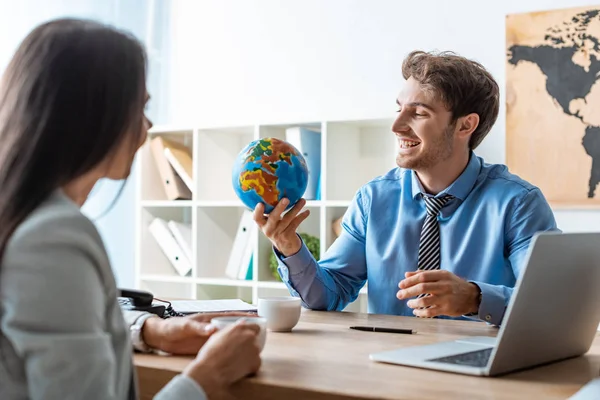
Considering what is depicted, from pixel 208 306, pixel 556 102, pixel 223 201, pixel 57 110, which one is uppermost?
pixel 556 102

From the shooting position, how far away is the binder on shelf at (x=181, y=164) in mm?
3830

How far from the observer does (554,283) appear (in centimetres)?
124

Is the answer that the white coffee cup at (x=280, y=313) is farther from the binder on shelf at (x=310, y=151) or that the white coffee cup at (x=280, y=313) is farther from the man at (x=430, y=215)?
the binder on shelf at (x=310, y=151)

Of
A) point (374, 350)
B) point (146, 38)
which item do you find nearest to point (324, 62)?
point (146, 38)

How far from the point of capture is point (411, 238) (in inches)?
89.2

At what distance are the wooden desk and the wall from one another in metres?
1.95

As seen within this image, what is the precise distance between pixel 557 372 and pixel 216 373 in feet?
1.85

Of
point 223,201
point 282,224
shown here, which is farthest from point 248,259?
point 282,224

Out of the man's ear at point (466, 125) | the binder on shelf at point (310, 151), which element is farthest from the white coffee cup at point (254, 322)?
the binder on shelf at point (310, 151)

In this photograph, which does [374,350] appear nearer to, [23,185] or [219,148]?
[23,185]

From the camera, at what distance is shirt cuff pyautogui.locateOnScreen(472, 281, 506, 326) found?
1.76m

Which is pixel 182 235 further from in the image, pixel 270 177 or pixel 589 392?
pixel 589 392

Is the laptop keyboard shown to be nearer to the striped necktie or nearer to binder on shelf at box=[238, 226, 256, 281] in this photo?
the striped necktie

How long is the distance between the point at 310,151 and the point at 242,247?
0.60 metres
